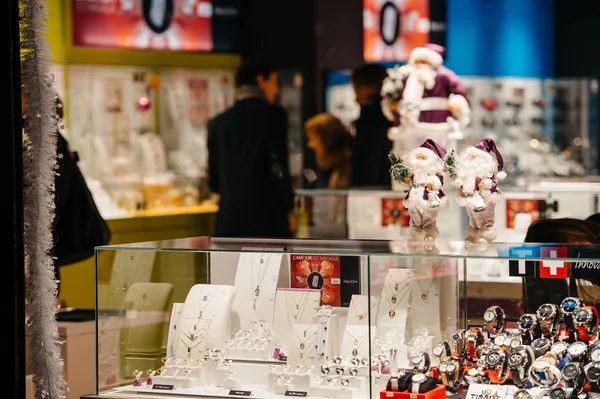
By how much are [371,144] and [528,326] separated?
178 inches

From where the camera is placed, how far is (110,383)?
3385 millimetres

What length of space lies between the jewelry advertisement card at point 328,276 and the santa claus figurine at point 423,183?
38cm

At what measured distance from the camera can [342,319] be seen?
10.4 ft

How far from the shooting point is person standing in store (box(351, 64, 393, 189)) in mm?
7455

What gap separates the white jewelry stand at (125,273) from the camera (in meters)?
3.37

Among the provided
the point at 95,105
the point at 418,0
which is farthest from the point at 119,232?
the point at 418,0

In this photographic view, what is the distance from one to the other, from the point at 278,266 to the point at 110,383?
2.14 feet

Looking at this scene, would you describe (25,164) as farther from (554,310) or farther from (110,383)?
(554,310)

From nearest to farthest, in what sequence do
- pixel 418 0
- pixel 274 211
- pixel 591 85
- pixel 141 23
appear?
pixel 274 211 < pixel 141 23 < pixel 418 0 < pixel 591 85

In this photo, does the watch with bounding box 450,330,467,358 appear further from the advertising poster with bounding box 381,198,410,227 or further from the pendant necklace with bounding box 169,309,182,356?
the advertising poster with bounding box 381,198,410,227

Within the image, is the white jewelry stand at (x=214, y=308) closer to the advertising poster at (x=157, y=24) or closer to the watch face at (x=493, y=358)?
the watch face at (x=493, y=358)

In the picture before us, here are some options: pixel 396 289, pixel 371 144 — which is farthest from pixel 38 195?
pixel 371 144

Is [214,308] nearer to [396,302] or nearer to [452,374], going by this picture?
[396,302]

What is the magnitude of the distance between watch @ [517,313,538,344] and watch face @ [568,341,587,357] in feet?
0.45
